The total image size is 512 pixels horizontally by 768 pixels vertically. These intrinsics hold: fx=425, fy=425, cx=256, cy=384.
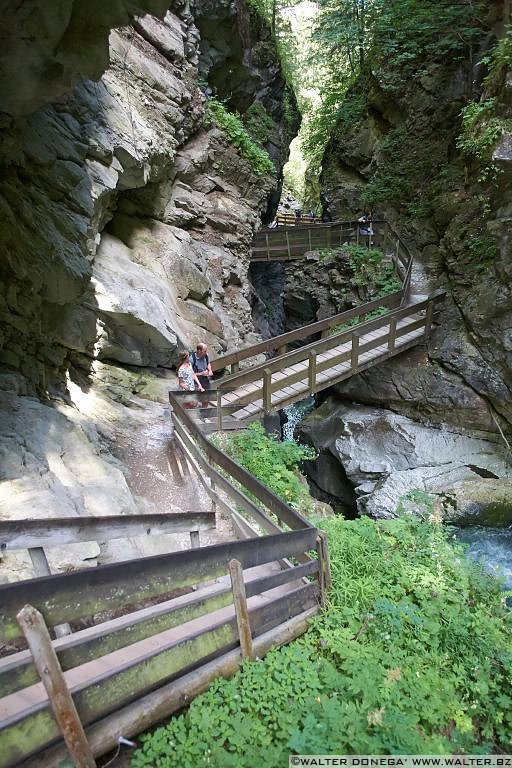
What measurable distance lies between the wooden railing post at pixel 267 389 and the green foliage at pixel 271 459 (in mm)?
1250

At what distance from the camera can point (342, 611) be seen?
11.1ft

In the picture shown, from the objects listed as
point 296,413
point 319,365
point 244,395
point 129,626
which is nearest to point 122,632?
point 129,626

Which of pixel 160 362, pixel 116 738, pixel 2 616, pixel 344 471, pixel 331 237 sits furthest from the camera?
pixel 331 237

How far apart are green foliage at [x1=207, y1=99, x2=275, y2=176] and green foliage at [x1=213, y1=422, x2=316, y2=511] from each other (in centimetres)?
1357

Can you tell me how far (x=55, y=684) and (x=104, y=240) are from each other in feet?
37.7

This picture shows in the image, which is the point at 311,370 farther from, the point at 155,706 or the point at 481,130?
the point at 155,706

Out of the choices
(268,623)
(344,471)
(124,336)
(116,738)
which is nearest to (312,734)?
(268,623)

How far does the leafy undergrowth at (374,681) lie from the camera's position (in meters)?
2.25

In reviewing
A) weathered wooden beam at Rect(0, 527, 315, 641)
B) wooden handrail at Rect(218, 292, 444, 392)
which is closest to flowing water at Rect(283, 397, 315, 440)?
wooden handrail at Rect(218, 292, 444, 392)

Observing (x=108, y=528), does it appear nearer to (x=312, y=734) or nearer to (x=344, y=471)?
(x=312, y=734)

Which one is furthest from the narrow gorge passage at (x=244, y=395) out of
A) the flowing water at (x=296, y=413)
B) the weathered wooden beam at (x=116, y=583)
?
the flowing water at (x=296, y=413)

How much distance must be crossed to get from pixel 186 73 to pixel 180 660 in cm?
1749

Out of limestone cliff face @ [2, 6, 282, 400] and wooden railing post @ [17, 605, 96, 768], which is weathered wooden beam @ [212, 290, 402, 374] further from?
wooden railing post @ [17, 605, 96, 768]

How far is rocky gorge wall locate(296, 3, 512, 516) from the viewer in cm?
1091
